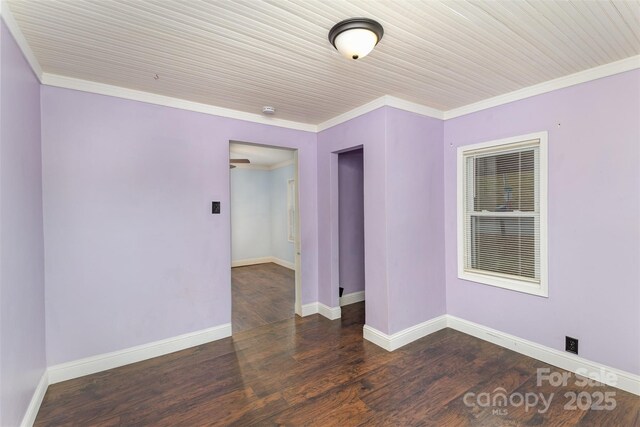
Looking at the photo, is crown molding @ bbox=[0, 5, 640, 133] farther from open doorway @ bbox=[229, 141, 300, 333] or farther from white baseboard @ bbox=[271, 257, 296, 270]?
white baseboard @ bbox=[271, 257, 296, 270]

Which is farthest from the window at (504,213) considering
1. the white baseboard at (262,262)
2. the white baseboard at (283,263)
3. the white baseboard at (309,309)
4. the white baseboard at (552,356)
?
the white baseboard at (262,262)

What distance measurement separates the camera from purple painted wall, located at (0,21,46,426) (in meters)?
1.60

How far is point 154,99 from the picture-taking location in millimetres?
2822

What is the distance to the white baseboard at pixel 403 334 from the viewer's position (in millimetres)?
2965

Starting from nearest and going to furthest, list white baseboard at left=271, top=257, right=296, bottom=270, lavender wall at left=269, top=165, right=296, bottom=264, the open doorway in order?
the open doorway, white baseboard at left=271, top=257, right=296, bottom=270, lavender wall at left=269, top=165, right=296, bottom=264

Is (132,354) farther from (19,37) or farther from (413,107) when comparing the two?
(413,107)

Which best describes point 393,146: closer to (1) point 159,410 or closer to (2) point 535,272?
(2) point 535,272

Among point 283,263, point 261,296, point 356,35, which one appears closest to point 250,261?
point 283,263

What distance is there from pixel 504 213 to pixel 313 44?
2.51 metres

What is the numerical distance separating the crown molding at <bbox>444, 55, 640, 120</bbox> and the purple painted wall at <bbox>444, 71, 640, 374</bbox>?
5 centimetres

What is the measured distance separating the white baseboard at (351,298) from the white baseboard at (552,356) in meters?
1.35

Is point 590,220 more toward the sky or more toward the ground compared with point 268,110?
more toward the ground

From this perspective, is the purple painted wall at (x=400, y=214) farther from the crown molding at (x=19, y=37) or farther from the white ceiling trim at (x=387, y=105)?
the crown molding at (x=19, y=37)

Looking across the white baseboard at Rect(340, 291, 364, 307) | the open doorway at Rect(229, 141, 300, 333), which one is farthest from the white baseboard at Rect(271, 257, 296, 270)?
the white baseboard at Rect(340, 291, 364, 307)
